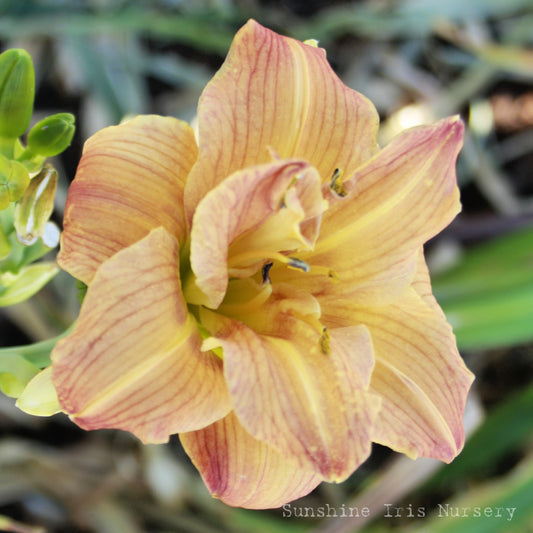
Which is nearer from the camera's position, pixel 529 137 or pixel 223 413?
pixel 223 413

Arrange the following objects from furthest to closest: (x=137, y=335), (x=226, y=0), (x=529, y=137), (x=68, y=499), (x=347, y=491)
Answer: (x=529, y=137), (x=226, y=0), (x=347, y=491), (x=68, y=499), (x=137, y=335)

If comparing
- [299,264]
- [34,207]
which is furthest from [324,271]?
[34,207]

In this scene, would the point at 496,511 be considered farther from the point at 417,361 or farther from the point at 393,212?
the point at 393,212

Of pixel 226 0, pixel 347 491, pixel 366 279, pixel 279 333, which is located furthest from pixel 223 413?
pixel 226 0

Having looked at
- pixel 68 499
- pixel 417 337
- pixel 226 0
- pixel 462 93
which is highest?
pixel 417 337

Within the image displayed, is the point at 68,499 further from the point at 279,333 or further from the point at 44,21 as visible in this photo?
the point at 44,21

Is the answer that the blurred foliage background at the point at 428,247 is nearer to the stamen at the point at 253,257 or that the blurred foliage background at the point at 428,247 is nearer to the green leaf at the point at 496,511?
the green leaf at the point at 496,511
